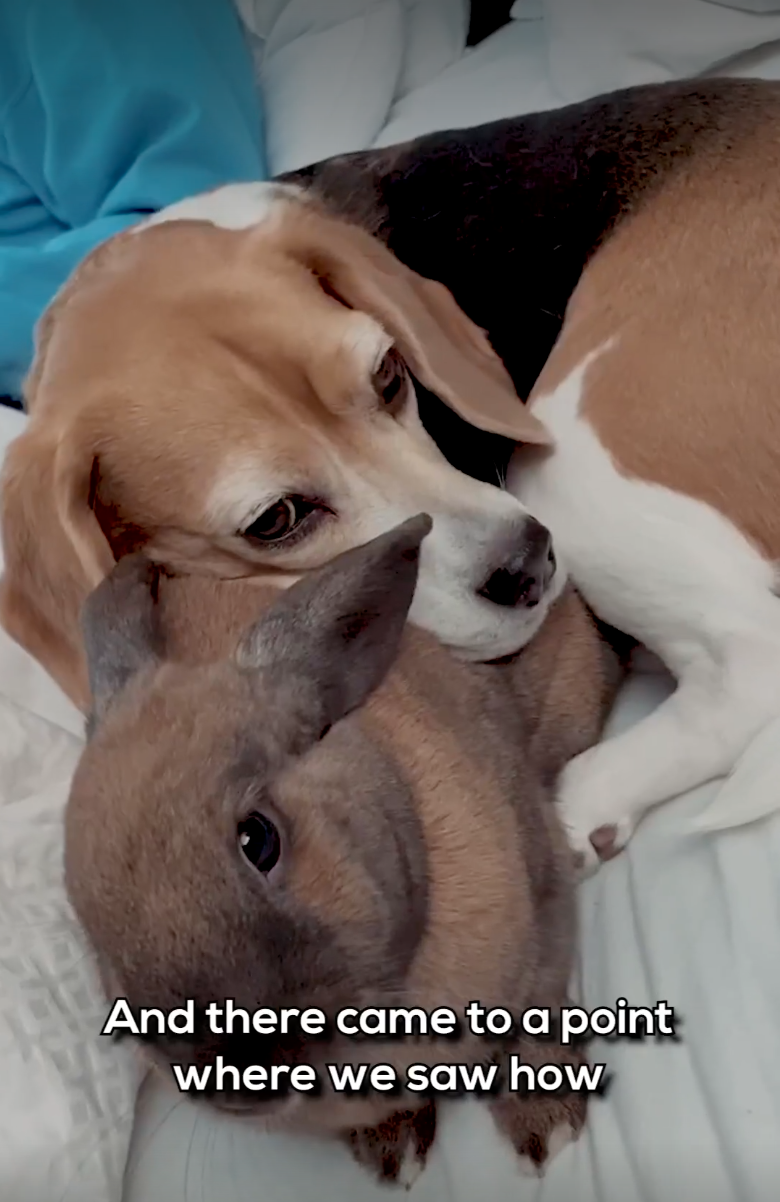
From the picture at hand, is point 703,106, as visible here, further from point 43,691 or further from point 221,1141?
point 221,1141

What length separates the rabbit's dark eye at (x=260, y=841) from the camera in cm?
92

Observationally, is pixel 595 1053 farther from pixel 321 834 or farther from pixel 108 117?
pixel 108 117

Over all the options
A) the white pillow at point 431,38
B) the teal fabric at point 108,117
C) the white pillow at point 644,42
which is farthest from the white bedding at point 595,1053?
the white pillow at point 431,38

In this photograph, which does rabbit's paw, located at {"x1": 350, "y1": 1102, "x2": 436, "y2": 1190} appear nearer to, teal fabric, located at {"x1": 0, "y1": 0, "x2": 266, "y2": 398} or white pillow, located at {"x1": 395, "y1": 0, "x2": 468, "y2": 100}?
teal fabric, located at {"x1": 0, "y1": 0, "x2": 266, "y2": 398}

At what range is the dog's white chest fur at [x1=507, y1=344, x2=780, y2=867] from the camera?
1.27 m

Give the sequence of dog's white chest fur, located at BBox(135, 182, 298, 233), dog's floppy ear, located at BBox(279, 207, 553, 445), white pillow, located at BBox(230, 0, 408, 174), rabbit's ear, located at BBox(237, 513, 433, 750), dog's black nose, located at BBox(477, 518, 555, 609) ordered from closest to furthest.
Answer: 1. rabbit's ear, located at BBox(237, 513, 433, 750)
2. dog's black nose, located at BBox(477, 518, 555, 609)
3. dog's floppy ear, located at BBox(279, 207, 553, 445)
4. dog's white chest fur, located at BBox(135, 182, 298, 233)
5. white pillow, located at BBox(230, 0, 408, 174)

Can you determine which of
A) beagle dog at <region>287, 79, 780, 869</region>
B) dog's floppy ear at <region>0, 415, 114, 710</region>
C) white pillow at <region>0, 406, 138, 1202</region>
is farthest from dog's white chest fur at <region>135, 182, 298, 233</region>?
white pillow at <region>0, 406, 138, 1202</region>

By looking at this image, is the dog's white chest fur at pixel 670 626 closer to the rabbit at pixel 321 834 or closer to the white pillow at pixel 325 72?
the rabbit at pixel 321 834

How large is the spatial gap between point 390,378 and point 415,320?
87 millimetres

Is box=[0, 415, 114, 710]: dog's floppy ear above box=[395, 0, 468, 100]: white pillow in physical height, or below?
below

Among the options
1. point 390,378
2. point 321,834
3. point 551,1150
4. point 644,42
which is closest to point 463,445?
point 390,378

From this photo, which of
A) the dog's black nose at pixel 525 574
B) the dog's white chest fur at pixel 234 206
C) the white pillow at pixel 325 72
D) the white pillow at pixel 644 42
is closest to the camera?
the dog's black nose at pixel 525 574

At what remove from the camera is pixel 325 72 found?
2.17m

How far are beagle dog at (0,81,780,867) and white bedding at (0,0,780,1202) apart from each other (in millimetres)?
76
